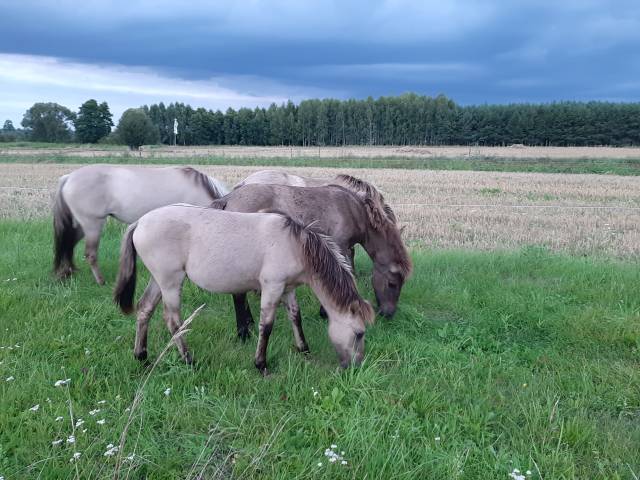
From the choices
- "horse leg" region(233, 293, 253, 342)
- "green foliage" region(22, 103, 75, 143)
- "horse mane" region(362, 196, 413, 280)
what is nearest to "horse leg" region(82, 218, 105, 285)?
"horse leg" region(233, 293, 253, 342)

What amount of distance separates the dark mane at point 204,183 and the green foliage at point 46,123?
243ft

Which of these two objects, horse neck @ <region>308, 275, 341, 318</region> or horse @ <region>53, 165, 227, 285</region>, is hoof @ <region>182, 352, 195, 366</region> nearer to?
horse neck @ <region>308, 275, 341, 318</region>

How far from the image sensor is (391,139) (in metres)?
82.9

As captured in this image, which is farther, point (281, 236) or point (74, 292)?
point (74, 292)

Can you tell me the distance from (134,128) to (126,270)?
54845 millimetres

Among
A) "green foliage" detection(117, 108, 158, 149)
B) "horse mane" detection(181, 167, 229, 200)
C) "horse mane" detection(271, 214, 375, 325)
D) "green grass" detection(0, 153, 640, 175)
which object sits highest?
"green foliage" detection(117, 108, 158, 149)

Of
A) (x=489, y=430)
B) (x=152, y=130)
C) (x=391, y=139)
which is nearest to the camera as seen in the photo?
(x=489, y=430)

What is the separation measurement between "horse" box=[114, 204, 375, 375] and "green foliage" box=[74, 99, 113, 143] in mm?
72514

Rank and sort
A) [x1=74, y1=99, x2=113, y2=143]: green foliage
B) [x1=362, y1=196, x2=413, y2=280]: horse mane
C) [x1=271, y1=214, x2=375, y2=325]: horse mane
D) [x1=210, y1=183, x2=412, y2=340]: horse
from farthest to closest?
[x1=74, y1=99, x2=113, y2=143]: green foliage < [x1=362, y1=196, x2=413, y2=280]: horse mane < [x1=210, y1=183, x2=412, y2=340]: horse < [x1=271, y1=214, x2=375, y2=325]: horse mane

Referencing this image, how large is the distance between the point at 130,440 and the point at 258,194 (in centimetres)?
318

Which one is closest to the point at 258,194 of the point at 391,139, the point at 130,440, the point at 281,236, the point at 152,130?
the point at 281,236

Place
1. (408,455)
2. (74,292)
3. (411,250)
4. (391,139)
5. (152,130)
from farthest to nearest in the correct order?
(391,139) < (152,130) < (411,250) < (74,292) < (408,455)

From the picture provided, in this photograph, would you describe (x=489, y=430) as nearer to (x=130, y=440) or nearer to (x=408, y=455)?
(x=408, y=455)

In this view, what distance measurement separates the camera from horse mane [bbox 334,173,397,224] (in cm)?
628
